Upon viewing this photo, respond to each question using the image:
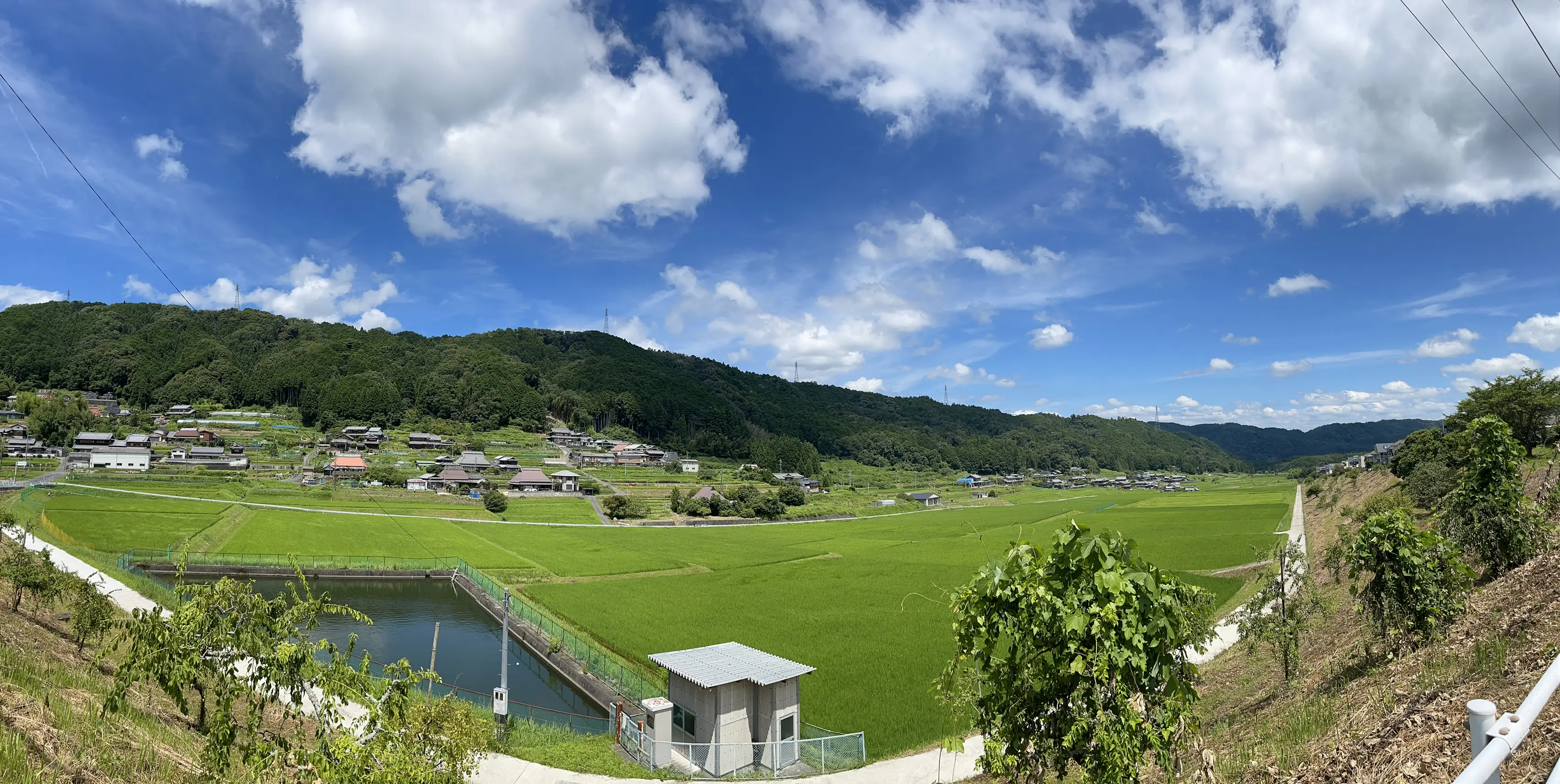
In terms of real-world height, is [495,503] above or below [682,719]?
above

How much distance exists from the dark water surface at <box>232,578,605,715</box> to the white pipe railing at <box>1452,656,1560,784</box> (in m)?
21.3

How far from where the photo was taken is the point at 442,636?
28.1m

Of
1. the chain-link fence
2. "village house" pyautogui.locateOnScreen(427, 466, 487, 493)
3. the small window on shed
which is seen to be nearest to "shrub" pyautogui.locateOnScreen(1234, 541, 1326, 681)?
the chain-link fence

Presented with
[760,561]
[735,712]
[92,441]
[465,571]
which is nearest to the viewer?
[735,712]

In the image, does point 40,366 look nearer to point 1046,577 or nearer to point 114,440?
point 114,440

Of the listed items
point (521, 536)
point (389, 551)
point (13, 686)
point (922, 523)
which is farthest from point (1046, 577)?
point (922, 523)

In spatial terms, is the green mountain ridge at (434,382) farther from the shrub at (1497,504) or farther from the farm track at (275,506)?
the shrub at (1497,504)

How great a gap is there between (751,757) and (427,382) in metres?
137

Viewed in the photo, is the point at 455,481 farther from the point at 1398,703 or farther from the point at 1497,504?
A: the point at 1398,703

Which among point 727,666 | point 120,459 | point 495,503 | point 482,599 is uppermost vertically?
point 120,459

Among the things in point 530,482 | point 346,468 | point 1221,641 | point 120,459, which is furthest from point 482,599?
point 120,459

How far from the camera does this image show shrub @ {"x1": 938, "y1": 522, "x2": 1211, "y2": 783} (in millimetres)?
4742

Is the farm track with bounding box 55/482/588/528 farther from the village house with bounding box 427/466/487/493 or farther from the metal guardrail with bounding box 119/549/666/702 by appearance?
the metal guardrail with bounding box 119/549/666/702

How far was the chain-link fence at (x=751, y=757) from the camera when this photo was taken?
587 inches
